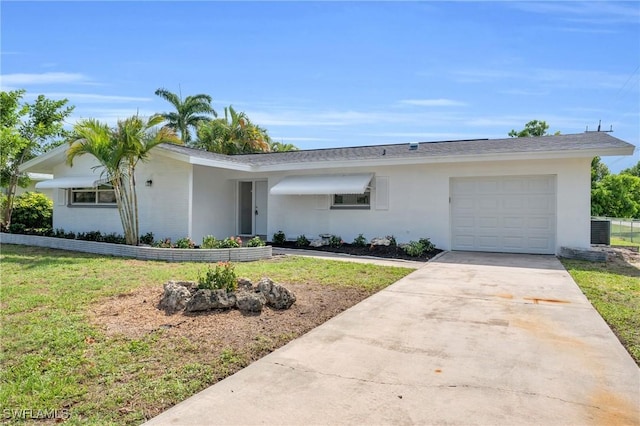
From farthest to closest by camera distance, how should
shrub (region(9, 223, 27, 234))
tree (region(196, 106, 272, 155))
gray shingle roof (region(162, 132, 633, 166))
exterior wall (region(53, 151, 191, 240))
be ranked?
tree (region(196, 106, 272, 155))
shrub (region(9, 223, 27, 234))
exterior wall (region(53, 151, 191, 240))
gray shingle roof (region(162, 132, 633, 166))

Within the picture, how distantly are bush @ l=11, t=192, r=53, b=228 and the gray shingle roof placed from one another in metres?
9.21

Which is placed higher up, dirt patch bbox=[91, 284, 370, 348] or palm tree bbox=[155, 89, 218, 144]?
palm tree bbox=[155, 89, 218, 144]

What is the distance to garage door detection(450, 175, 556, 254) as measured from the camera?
13422mm

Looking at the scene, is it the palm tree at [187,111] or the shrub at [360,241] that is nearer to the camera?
the shrub at [360,241]

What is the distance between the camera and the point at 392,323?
19.4ft

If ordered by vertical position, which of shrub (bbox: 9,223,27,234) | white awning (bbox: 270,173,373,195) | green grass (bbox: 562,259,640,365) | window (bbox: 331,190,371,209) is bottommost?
green grass (bbox: 562,259,640,365)

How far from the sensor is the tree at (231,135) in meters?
34.5

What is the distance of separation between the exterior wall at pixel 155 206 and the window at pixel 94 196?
0.26 metres

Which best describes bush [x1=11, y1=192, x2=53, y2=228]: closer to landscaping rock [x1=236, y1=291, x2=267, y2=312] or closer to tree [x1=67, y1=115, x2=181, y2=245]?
tree [x1=67, y1=115, x2=181, y2=245]

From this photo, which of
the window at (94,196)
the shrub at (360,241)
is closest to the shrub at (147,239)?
the window at (94,196)

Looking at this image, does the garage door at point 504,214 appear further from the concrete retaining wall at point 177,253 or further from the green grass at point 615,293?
the concrete retaining wall at point 177,253

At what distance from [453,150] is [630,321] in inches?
377

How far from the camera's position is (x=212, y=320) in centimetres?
584

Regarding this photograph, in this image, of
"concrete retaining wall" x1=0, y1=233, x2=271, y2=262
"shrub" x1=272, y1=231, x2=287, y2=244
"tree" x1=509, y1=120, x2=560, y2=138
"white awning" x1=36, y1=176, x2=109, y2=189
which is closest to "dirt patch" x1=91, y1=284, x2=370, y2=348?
"concrete retaining wall" x1=0, y1=233, x2=271, y2=262
